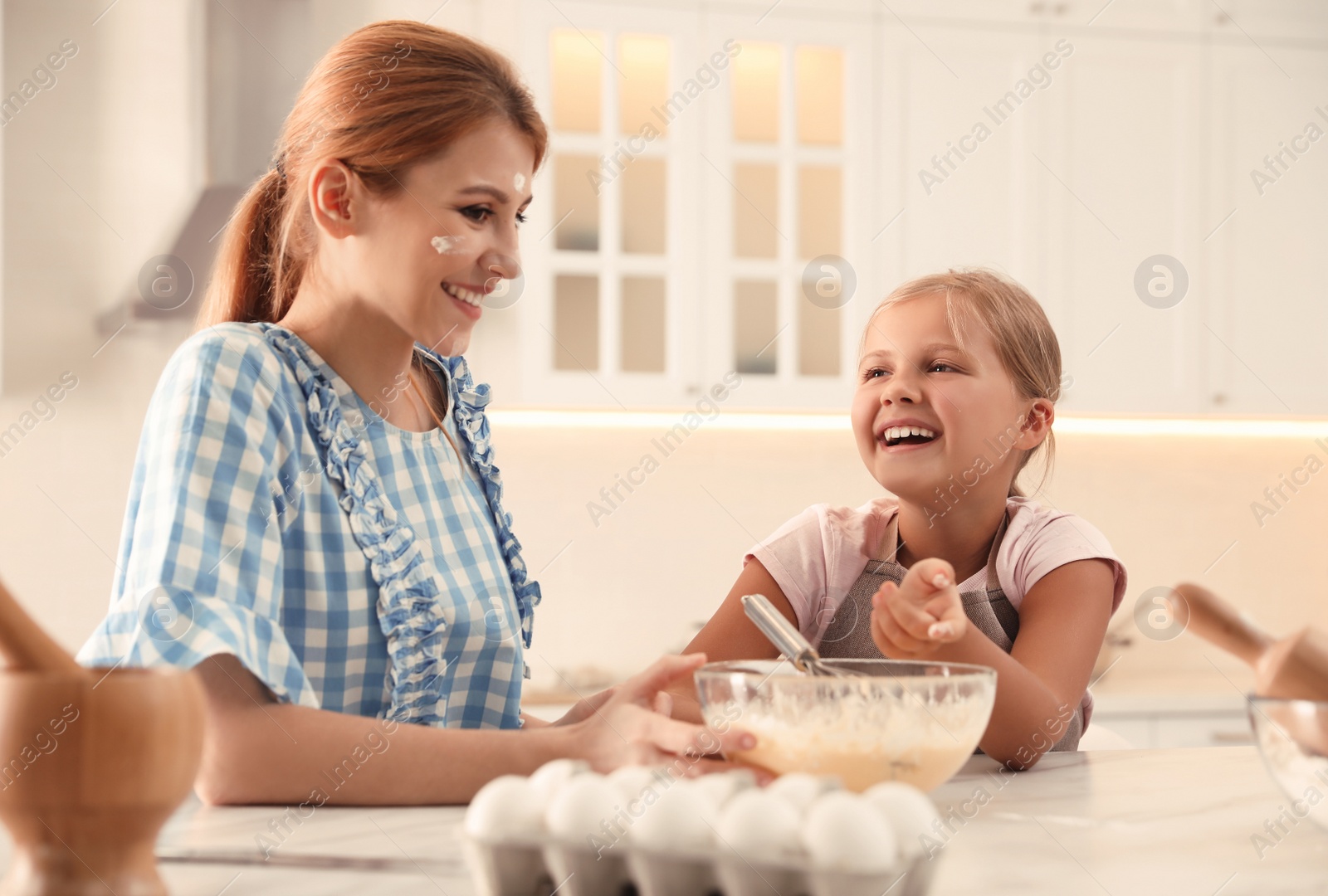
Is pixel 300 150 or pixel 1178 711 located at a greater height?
pixel 300 150

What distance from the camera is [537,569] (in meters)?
3.00

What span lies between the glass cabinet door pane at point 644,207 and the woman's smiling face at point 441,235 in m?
1.55

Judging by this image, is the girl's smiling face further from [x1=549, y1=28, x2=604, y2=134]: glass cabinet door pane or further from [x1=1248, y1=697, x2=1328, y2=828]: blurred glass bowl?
[x1=549, y1=28, x2=604, y2=134]: glass cabinet door pane

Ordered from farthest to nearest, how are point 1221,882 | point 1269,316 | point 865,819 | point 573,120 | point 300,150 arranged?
point 1269,316
point 573,120
point 300,150
point 1221,882
point 865,819

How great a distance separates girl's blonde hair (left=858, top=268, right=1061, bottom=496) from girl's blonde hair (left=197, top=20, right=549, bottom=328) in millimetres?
509

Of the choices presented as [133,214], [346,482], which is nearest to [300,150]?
[346,482]

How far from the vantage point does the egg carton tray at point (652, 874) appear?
0.48 metres

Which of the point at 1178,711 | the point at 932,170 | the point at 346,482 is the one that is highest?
the point at 932,170

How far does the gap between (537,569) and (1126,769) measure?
2.14 metres

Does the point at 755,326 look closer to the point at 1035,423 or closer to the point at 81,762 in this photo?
the point at 1035,423

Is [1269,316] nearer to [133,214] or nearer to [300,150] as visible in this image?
[300,150]

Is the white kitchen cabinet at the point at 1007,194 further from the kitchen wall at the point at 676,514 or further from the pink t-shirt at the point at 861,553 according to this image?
the pink t-shirt at the point at 861,553

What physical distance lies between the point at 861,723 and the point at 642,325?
80.9 inches

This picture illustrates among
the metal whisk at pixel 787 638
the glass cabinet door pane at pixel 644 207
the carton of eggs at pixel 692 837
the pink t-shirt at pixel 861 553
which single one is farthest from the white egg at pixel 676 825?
the glass cabinet door pane at pixel 644 207
